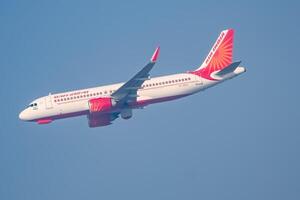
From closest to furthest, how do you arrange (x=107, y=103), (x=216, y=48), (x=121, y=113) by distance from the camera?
(x=107, y=103), (x=121, y=113), (x=216, y=48)

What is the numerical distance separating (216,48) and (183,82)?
965 cm

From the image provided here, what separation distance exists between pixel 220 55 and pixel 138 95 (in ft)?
48.4

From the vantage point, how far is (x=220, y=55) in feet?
250

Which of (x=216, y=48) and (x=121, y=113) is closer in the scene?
(x=121, y=113)

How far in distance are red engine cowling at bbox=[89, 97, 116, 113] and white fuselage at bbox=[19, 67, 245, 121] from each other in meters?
2.63

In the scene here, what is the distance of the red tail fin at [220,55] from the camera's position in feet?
242

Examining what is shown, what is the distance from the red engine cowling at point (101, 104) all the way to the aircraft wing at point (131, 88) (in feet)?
2.78

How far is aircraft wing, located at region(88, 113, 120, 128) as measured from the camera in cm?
7312

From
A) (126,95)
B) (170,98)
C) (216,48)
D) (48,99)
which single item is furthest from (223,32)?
(48,99)

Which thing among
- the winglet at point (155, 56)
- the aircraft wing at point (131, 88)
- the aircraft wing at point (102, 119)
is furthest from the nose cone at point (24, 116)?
the winglet at point (155, 56)

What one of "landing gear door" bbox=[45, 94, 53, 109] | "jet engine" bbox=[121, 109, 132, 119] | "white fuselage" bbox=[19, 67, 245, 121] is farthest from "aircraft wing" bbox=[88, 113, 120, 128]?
"landing gear door" bbox=[45, 94, 53, 109]

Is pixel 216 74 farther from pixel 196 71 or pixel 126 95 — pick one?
pixel 126 95

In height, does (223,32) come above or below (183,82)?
above

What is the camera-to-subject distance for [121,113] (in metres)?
71.8
